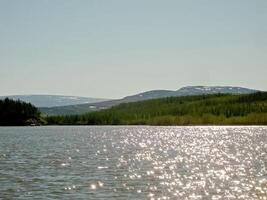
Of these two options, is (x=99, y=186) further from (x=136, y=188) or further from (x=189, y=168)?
(x=189, y=168)

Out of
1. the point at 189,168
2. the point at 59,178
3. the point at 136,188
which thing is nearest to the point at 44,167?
the point at 59,178

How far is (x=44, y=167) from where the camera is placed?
70.5 meters

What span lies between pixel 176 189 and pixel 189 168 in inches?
854

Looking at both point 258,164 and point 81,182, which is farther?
point 258,164

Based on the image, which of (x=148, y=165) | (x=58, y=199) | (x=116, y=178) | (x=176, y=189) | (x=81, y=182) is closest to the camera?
(x=58, y=199)

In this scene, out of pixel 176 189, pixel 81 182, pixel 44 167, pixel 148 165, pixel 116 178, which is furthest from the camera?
pixel 148 165

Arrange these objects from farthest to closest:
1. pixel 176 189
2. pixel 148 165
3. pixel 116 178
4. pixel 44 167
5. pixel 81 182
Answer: pixel 148 165 → pixel 44 167 → pixel 116 178 → pixel 81 182 → pixel 176 189

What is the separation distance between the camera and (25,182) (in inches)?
2174

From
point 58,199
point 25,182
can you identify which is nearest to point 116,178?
point 25,182

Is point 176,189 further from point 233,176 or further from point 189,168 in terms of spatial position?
point 189,168

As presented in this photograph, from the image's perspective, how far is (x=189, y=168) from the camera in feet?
237

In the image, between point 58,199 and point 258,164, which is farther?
point 258,164

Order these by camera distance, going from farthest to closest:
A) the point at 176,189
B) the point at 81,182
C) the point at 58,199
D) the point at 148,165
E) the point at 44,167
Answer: the point at 148,165
the point at 44,167
the point at 81,182
the point at 176,189
the point at 58,199

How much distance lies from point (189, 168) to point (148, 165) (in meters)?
6.03
